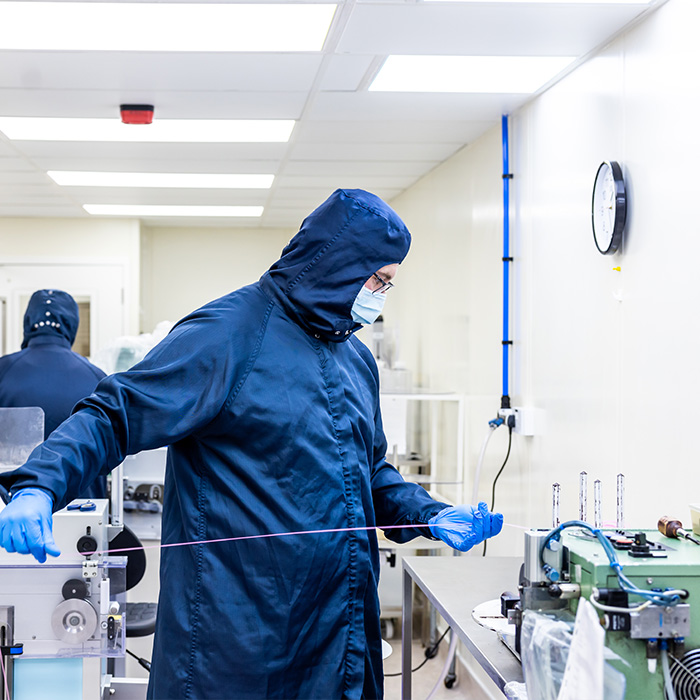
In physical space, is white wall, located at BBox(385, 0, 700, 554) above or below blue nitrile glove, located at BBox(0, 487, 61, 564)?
above

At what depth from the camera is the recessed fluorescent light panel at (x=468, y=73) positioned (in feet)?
8.67

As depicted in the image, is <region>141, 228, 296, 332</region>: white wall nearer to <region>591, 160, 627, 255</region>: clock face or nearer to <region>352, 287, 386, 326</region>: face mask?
<region>591, 160, 627, 255</region>: clock face

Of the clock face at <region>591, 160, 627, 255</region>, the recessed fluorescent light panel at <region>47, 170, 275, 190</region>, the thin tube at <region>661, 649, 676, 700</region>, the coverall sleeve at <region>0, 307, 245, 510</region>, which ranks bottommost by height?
the thin tube at <region>661, 649, 676, 700</region>

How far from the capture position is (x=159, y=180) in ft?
15.5

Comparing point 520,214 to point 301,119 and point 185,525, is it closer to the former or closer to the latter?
point 301,119

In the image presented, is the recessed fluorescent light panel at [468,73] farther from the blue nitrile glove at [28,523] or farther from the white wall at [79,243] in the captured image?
the white wall at [79,243]

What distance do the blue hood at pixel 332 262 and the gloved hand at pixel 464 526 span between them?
414mm

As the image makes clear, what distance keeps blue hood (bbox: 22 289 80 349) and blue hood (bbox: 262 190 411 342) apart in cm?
202

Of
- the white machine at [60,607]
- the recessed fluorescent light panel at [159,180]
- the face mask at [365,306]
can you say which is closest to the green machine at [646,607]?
the face mask at [365,306]

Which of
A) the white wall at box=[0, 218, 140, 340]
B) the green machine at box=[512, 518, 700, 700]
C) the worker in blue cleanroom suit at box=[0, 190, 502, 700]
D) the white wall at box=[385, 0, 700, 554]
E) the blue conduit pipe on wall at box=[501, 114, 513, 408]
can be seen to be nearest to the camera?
the green machine at box=[512, 518, 700, 700]

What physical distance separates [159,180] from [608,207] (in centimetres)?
302

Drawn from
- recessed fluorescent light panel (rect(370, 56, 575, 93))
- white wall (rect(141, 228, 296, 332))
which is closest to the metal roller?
recessed fluorescent light panel (rect(370, 56, 575, 93))

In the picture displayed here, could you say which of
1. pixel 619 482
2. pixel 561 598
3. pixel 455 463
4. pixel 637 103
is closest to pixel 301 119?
pixel 637 103

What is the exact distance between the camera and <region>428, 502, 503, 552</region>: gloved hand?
1635 millimetres
